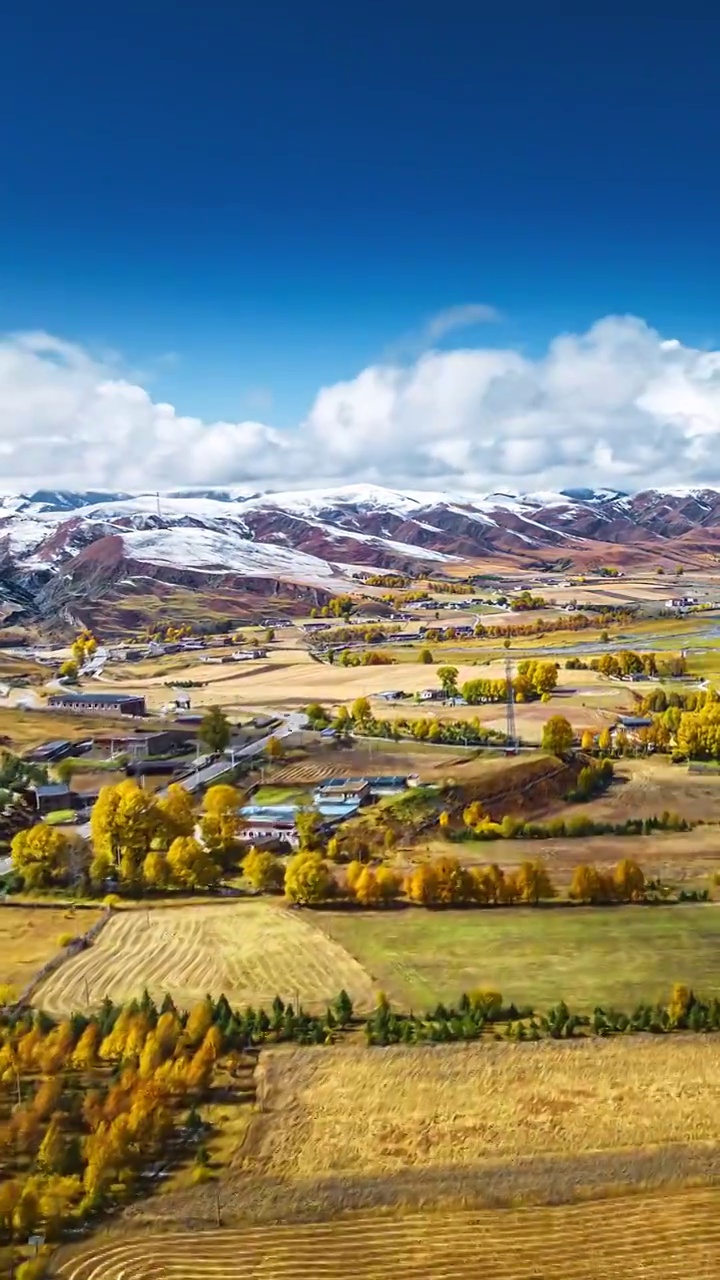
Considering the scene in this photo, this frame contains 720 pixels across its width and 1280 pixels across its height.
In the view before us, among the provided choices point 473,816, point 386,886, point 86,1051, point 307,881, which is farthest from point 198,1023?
point 473,816

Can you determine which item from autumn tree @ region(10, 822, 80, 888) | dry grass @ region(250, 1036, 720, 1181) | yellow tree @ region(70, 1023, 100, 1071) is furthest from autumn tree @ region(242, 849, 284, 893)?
yellow tree @ region(70, 1023, 100, 1071)

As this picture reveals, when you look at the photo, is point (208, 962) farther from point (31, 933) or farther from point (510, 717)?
point (510, 717)

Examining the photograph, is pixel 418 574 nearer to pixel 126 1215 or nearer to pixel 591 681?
pixel 591 681

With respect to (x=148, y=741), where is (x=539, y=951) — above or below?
below

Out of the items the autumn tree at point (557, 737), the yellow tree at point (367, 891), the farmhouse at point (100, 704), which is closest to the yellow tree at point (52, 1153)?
the yellow tree at point (367, 891)

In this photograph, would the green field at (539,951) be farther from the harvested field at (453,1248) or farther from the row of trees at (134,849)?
the harvested field at (453,1248)

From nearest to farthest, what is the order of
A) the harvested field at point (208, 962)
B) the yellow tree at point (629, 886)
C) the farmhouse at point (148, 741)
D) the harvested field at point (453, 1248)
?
1. the harvested field at point (453, 1248)
2. the harvested field at point (208, 962)
3. the yellow tree at point (629, 886)
4. the farmhouse at point (148, 741)

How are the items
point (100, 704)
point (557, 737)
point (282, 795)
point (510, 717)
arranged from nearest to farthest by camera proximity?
1. point (282, 795)
2. point (557, 737)
3. point (510, 717)
4. point (100, 704)
